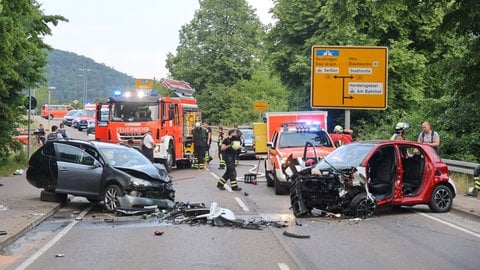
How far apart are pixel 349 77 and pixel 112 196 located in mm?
11850

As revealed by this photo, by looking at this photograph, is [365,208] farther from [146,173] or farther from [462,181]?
[462,181]

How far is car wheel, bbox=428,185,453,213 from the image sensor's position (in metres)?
12.8

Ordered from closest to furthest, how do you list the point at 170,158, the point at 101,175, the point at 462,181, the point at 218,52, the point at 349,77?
the point at 101,175 → the point at 462,181 → the point at 349,77 → the point at 170,158 → the point at 218,52

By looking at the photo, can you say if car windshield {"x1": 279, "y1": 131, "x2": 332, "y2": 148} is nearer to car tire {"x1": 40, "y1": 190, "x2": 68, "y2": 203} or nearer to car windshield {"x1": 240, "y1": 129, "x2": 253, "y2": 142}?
car tire {"x1": 40, "y1": 190, "x2": 68, "y2": 203}

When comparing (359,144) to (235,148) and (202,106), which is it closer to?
(235,148)

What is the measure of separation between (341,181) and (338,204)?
0.50 metres

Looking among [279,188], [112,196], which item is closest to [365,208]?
[279,188]

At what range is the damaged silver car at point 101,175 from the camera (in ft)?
41.5

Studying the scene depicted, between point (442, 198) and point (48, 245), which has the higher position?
point (442, 198)

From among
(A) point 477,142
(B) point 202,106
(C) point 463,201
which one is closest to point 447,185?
(C) point 463,201

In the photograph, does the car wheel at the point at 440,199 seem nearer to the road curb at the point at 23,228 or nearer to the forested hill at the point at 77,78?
the road curb at the point at 23,228

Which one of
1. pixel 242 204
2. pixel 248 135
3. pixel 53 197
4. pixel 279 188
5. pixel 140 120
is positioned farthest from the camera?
pixel 248 135

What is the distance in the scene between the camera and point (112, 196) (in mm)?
12812

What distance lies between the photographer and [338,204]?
39.1ft
